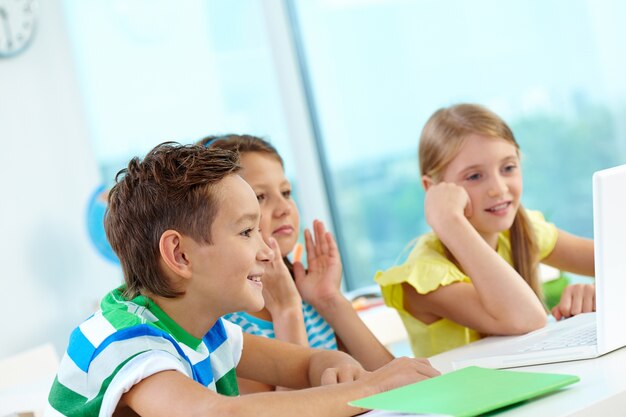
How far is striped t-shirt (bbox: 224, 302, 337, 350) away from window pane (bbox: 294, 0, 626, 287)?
5.76 feet

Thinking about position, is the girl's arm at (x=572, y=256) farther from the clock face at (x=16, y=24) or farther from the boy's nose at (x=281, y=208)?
the clock face at (x=16, y=24)

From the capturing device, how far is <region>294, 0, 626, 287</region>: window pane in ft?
11.1

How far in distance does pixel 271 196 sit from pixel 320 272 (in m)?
0.20

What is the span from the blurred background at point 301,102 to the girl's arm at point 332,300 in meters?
1.69

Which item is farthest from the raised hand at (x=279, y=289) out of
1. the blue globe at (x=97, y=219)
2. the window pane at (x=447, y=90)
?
the blue globe at (x=97, y=219)

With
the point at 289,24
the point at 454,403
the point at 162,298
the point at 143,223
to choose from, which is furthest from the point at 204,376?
the point at 289,24

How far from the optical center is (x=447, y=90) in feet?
13.2

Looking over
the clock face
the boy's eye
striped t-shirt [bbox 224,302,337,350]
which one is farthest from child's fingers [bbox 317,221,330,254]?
the clock face

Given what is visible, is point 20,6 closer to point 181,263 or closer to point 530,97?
point 530,97

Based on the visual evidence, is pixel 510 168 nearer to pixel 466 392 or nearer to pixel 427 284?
pixel 427 284

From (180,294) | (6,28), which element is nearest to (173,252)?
(180,294)

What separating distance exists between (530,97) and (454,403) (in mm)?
2709

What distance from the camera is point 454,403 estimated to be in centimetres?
110

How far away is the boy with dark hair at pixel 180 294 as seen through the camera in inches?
48.7
